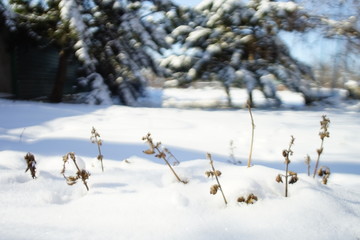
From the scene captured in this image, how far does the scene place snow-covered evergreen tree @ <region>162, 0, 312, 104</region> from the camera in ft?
21.7

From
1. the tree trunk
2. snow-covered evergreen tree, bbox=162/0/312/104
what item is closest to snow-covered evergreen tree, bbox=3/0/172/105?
the tree trunk

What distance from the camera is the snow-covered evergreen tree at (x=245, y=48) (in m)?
6.61

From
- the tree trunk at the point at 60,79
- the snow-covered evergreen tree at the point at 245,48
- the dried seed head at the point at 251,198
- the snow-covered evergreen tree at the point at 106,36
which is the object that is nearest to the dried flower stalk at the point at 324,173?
the dried seed head at the point at 251,198

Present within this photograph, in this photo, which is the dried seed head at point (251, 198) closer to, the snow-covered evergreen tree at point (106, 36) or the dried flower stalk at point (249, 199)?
the dried flower stalk at point (249, 199)

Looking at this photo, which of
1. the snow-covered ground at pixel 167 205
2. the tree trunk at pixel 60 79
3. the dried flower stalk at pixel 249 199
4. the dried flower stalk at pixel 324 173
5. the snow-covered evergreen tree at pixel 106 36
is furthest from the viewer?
the tree trunk at pixel 60 79

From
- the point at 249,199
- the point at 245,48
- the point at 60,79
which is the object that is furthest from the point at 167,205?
the point at 60,79

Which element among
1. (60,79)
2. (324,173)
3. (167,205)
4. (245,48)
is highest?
(245,48)

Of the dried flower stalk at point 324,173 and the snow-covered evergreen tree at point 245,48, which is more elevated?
the snow-covered evergreen tree at point 245,48

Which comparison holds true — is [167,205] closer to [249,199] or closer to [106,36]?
[249,199]

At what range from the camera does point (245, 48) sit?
6.95 meters

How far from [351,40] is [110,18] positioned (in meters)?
6.18

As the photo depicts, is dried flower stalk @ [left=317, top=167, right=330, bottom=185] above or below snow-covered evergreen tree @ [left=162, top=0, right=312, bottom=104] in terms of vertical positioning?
below

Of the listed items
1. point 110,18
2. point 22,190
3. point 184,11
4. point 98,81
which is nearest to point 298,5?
point 184,11

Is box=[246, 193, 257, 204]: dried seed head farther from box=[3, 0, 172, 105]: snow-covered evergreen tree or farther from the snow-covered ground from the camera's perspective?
box=[3, 0, 172, 105]: snow-covered evergreen tree
